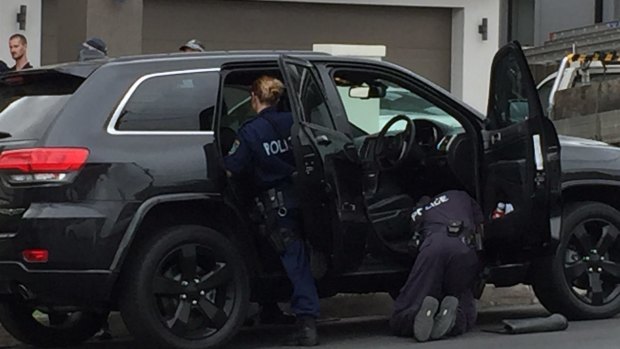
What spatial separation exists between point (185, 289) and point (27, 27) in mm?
7878

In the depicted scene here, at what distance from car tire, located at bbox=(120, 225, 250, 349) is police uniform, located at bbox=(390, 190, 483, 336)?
1.10 metres

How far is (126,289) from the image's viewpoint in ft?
23.2

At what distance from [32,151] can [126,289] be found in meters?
0.92

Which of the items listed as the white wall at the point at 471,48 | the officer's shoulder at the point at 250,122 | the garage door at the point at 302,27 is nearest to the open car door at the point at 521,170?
the officer's shoulder at the point at 250,122

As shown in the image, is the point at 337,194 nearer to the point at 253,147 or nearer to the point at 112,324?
the point at 253,147

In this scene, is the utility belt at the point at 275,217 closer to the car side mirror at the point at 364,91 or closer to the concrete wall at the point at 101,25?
the car side mirror at the point at 364,91

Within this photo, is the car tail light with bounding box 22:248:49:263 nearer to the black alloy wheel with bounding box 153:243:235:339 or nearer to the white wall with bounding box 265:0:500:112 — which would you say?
the black alloy wheel with bounding box 153:243:235:339

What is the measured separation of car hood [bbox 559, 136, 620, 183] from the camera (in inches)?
332

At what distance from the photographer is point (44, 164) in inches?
272

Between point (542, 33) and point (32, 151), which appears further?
point (542, 33)

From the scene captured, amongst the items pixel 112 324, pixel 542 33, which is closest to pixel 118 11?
pixel 112 324

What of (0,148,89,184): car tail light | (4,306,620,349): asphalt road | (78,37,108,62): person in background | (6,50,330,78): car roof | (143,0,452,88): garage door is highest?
(143,0,452,88): garage door

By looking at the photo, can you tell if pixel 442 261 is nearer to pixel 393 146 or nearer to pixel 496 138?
pixel 393 146

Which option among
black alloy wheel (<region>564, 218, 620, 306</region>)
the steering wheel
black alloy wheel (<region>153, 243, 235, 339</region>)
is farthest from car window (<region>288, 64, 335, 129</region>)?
black alloy wheel (<region>564, 218, 620, 306</region>)
